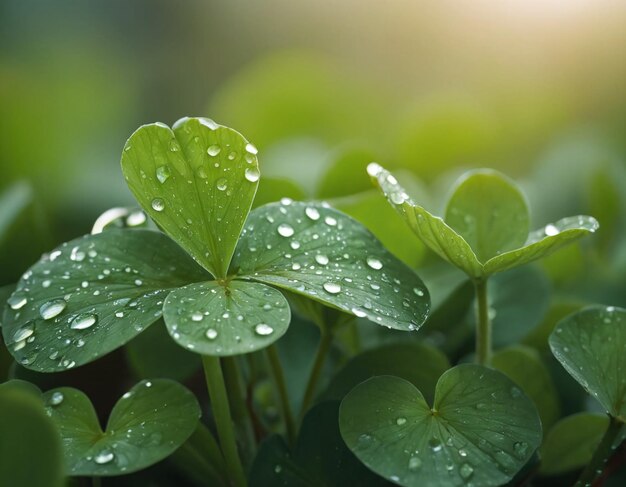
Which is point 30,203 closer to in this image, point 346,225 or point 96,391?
point 96,391

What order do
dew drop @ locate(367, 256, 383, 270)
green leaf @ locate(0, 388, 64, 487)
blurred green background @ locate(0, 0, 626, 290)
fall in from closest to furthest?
1. green leaf @ locate(0, 388, 64, 487)
2. dew drop @ locate(367, 256, 383, 270)
3. blurred green background @ locate(0, 0, 626, 290)

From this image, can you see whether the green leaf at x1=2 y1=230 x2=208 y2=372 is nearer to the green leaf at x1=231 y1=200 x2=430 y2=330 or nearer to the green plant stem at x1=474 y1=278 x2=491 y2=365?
the green leaf at x1=231 y1=200 x2=430 y2=330

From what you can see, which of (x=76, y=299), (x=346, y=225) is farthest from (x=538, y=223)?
(x=76, y=299)

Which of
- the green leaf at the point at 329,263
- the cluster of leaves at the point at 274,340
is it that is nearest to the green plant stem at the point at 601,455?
the cluster of leaves at the point at 274,340

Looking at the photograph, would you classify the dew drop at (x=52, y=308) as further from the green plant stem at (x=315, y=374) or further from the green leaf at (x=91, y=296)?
the green plant stem at (x=315, y=374)

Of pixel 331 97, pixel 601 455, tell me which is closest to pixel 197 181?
pixel 601 455

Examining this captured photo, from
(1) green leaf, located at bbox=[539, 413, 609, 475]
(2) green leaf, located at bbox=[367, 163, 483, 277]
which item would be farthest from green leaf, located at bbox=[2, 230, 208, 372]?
(1) green leaf, located at bbox=[539, 413, 609, 475]

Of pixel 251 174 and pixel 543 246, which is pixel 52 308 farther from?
pixel 543 246
